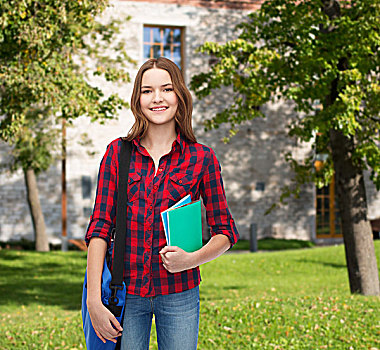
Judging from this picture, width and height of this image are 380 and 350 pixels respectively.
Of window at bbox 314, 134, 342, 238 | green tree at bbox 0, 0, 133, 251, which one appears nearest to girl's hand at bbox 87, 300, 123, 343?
green tree at bbox 0, 0, 133, 251

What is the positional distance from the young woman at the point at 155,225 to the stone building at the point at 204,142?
50.2 ft

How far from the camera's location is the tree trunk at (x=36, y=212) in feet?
52.5

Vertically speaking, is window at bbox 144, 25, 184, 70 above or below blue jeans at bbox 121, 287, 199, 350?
above

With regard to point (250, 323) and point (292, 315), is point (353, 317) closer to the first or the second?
point (292, 315)

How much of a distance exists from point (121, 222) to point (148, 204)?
14 cm

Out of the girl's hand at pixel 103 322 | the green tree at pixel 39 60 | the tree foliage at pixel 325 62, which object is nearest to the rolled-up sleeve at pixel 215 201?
the girl's hand at pixel 103 322

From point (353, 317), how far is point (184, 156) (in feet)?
16.6

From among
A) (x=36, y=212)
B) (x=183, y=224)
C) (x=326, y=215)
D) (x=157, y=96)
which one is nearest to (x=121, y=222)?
(x=183, y=224)

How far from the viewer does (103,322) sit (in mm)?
2180

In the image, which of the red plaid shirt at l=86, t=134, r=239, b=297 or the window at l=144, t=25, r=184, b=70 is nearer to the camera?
the red plaid shirt at l=86, t=134, r=239, b=297

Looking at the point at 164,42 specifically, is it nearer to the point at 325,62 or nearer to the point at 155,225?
the point at 325,62

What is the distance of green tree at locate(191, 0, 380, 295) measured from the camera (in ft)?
24.3

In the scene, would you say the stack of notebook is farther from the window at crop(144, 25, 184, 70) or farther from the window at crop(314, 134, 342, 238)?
the window at crop(314, 134, 342, 238)

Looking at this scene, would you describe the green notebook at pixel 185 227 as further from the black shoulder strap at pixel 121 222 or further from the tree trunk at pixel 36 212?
the tree trunk at pixel 36 212
